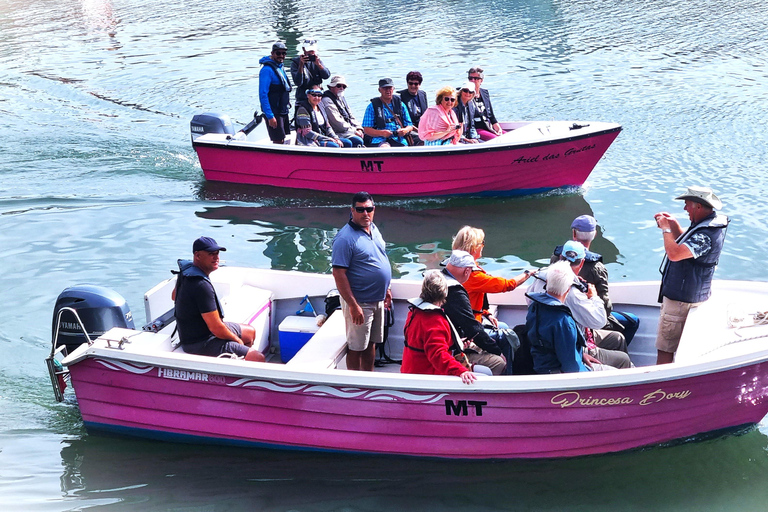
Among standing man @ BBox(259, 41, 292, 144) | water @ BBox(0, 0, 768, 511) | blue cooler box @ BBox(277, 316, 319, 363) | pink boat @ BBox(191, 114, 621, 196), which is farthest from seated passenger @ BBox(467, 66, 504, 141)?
blue cooler box @ BBox(277, 316, 319, 363)

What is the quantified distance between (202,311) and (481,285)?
1.99 meters

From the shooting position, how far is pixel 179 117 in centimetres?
1517

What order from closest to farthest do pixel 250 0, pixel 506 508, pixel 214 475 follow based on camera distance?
1. pixel 506 508
2. pixel 214 475
3. pixel 250 0

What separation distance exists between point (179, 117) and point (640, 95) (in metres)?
8.92

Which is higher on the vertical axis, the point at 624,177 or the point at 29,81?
the point at 29,81

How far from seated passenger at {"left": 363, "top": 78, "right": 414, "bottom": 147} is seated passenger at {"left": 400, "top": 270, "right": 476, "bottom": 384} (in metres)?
5.69

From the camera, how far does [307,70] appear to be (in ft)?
35.8

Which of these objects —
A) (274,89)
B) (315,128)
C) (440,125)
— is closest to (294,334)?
(440,125)

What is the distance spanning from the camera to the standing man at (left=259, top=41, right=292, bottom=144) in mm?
10688

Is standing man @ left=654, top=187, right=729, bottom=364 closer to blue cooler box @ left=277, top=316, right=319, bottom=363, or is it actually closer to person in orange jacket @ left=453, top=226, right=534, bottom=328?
person in orange jacket @ left=453, top=226, right=534, bottom=328

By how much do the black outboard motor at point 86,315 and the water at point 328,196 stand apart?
28.7 inches

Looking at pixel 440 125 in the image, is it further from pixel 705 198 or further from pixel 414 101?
pixel 705 198

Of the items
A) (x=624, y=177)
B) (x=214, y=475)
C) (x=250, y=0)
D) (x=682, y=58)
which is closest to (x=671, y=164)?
(x=624, y=177)

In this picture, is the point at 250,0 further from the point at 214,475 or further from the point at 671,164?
the point at 214,475
